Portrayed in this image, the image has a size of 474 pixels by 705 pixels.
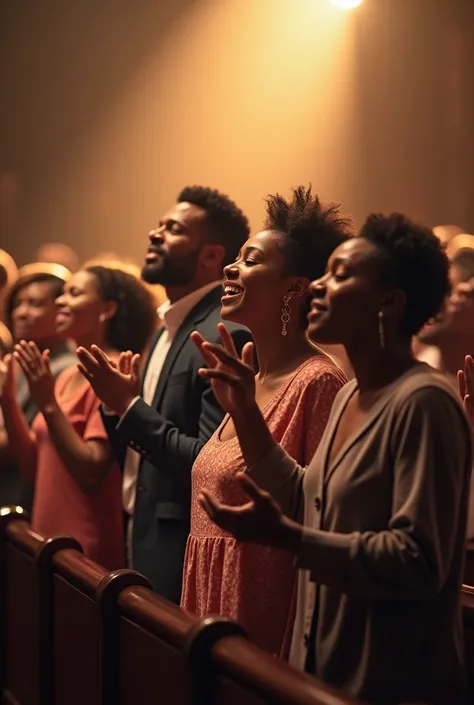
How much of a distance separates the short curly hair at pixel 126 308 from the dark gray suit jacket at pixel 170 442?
0.73m

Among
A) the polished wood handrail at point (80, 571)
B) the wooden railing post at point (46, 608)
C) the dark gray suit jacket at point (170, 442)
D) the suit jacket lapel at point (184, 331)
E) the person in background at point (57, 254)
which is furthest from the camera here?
the person in background at point (57, 254)

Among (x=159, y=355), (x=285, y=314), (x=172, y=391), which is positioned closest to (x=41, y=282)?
(x=159, y=355)

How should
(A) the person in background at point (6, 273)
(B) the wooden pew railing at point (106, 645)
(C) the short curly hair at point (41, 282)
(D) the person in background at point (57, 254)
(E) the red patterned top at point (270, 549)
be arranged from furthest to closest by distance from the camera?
(D) the person in background at point (57, 254)
(A) the person in background at point (6, 273)
(C) the short curly hair at point (41, 282)
(E) the red patterned top at point (270, 549)
(B) the wooden pew railing at point (106, 645)

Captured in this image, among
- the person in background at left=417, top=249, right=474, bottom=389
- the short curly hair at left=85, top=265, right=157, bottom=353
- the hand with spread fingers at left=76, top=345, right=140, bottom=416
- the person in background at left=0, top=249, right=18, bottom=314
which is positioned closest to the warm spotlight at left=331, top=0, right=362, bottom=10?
the person in background at left=417, top=249, right=474, bottom=389

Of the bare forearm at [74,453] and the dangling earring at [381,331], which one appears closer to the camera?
the dangling earring at [381,331]

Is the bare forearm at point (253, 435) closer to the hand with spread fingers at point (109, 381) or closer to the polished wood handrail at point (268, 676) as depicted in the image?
the polished wood handrail at point (268, 676)

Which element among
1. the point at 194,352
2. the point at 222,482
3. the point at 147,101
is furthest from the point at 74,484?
the point at 147,101

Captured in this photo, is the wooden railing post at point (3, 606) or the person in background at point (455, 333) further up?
the person in background at point (455, 333)

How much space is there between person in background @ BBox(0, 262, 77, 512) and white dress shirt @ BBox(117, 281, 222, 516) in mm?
957

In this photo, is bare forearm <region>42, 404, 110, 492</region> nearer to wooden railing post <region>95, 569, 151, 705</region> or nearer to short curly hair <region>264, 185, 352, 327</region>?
wooden railing post <region>95, 569, 151, 705</region>

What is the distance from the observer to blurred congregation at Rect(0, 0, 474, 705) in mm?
1739

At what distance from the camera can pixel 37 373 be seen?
3.53m

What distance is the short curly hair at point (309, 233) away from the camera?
7.88 feet

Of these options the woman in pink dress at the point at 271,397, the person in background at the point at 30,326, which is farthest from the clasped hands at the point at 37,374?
the woman in pink dress at the point at 271,397
